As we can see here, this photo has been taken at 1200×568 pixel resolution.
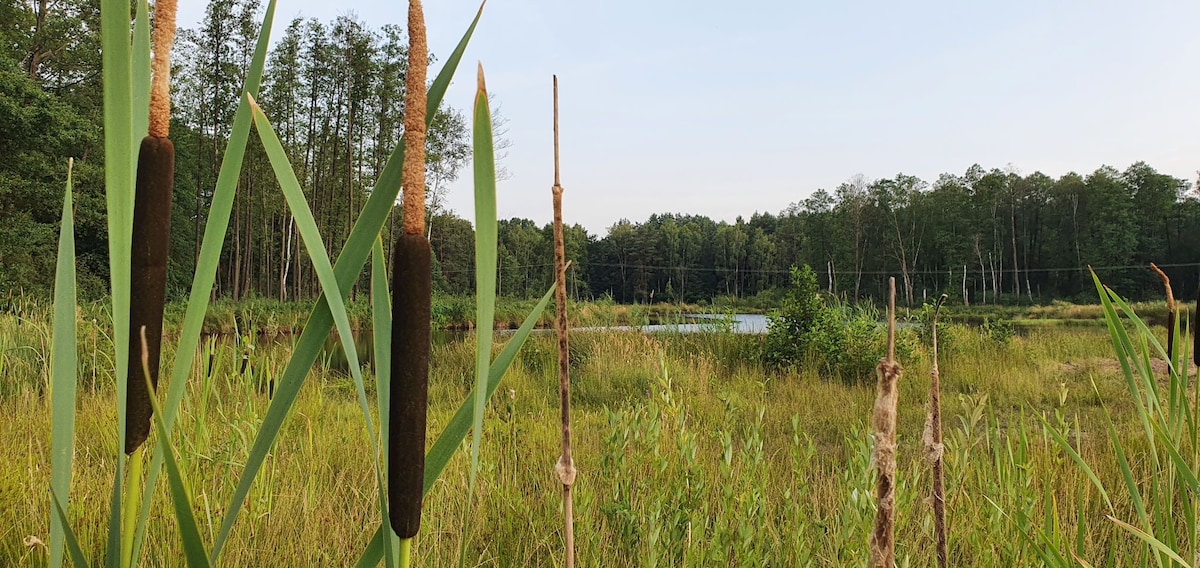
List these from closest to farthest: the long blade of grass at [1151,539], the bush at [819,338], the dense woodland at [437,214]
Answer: the long blade of grass at [1151,539] < the bush at [819,338] < the dense woodland at [437,214]

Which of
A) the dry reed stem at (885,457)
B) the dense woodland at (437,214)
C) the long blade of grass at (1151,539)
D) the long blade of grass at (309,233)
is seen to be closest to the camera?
the dry reed stem at (885,457)

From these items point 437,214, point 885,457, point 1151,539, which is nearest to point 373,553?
point 885,457

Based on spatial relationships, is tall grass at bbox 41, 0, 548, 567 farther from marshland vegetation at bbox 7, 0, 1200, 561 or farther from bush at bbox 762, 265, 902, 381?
bush at bbox 762, 265, 902, 381

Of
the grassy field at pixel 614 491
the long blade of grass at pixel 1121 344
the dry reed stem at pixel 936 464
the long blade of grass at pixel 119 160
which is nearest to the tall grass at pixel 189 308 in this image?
the long blade of grass at pixel 119 160

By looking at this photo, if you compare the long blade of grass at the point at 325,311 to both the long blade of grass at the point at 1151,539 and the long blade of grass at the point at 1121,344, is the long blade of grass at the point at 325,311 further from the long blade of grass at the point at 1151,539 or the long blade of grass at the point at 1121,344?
the long blade of grass at the point at 1121,344

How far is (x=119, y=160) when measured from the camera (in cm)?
47

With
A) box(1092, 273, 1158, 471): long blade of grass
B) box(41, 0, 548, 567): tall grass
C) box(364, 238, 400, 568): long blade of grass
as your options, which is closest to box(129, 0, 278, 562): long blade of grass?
box(41, 0, 548, 567): tall grass

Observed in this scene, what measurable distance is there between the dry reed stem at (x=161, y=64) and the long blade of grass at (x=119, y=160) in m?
0.02

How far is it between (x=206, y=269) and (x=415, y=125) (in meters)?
0.30

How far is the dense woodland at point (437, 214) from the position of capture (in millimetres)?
18438

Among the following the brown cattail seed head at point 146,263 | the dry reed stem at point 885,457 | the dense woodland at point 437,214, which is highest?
the dense woodland at point 437,214

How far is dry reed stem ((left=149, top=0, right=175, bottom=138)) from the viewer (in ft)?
1.51

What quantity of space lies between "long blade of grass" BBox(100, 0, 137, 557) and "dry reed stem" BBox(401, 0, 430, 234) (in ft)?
0.80

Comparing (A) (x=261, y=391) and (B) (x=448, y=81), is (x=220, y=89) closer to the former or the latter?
(A) (x=261, y=391)
